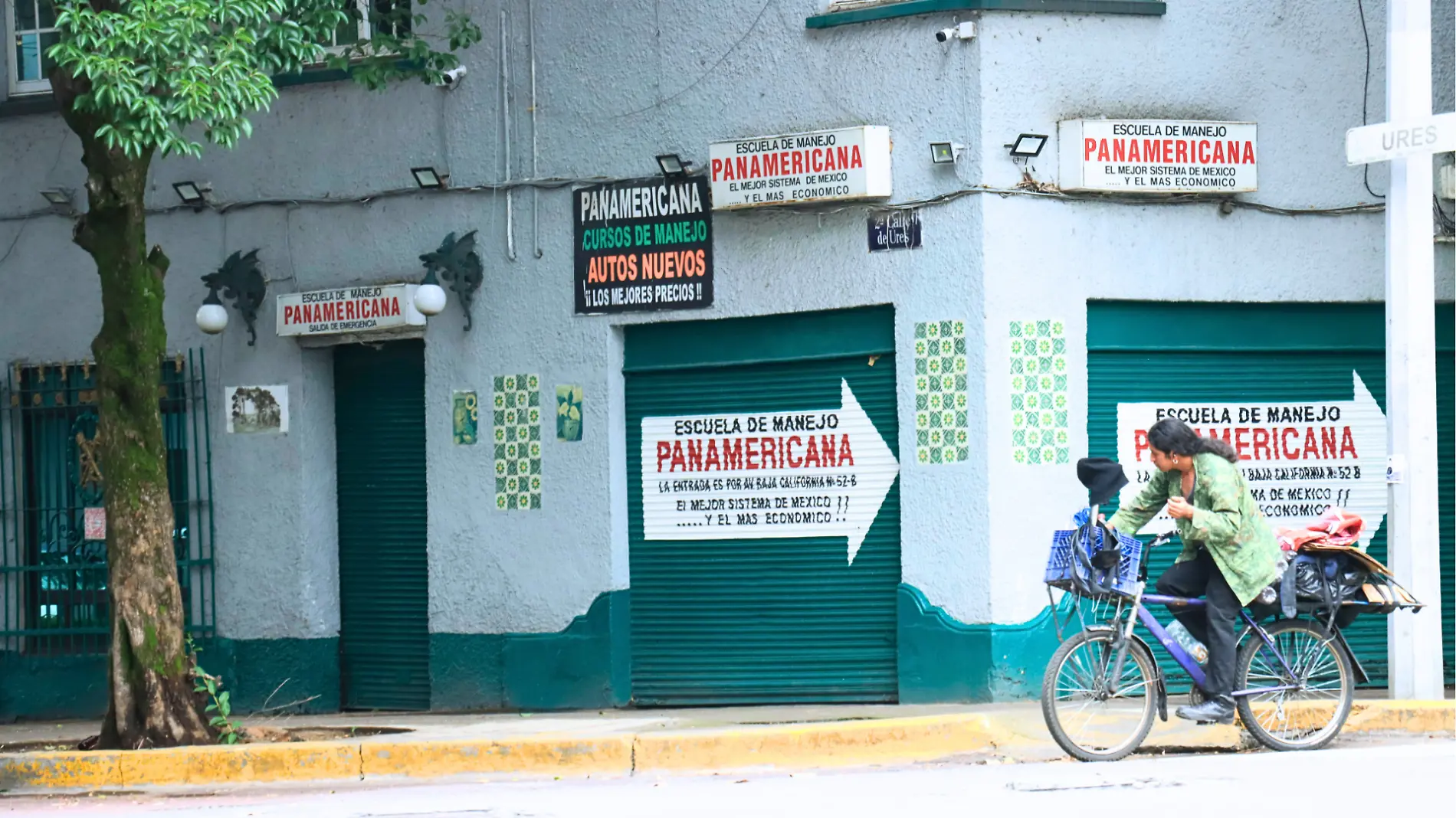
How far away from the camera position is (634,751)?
32.6 ft

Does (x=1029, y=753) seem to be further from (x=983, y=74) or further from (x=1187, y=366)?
(x=983, y=74)

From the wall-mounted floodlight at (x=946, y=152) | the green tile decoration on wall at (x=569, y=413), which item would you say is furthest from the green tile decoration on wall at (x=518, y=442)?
the wall-mounted floodlight at (x=946, y=152)

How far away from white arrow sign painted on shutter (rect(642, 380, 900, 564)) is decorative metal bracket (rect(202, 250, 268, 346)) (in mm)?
3242

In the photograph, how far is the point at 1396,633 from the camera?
10.8m

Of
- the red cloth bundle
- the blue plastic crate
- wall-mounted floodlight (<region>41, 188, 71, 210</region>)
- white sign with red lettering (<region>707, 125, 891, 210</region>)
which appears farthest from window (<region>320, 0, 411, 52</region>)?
the red cloth bundle

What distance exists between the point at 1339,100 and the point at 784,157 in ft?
11.9

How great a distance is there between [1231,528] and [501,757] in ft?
13.1

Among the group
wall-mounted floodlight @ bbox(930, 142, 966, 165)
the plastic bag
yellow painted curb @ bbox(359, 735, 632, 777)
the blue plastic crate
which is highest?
wall-mounted floodlight @ bbox(930, 142, 966, 165)

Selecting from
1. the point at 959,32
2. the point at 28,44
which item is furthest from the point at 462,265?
the point at 28,44

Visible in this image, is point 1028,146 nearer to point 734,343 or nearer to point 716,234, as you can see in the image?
point 716,234

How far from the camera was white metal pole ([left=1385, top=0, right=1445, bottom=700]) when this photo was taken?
10.7 meters

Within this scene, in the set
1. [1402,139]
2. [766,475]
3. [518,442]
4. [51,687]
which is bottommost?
[51,687]

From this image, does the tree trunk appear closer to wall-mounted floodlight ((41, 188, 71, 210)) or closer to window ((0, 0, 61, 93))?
wall-mounted floodlight ((41, 188, 71, 210))

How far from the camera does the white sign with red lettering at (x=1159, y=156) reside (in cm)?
1180
